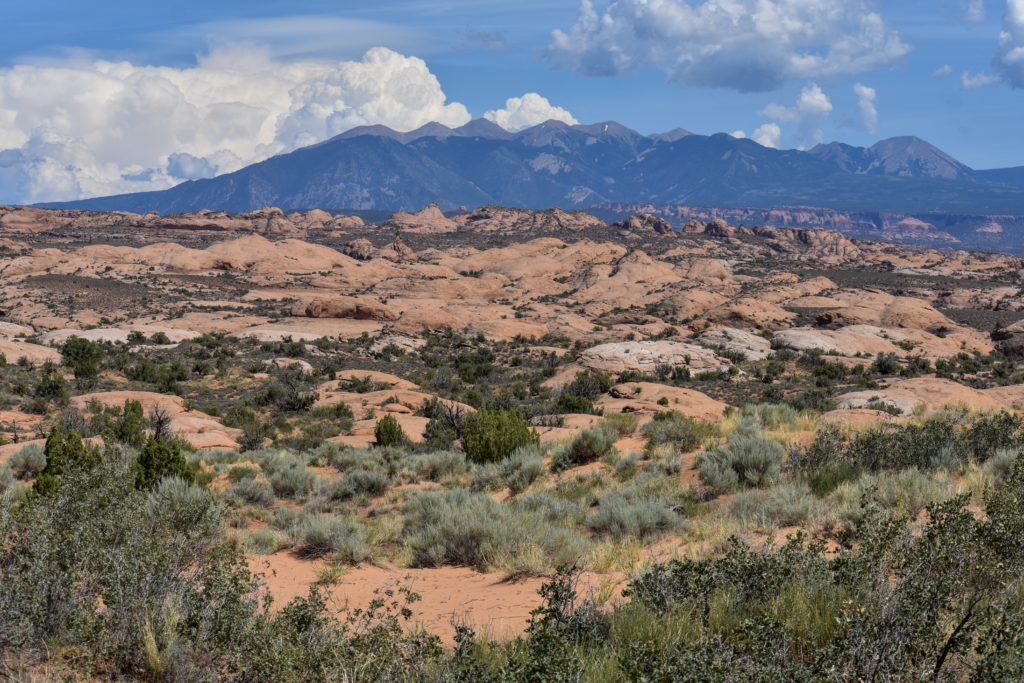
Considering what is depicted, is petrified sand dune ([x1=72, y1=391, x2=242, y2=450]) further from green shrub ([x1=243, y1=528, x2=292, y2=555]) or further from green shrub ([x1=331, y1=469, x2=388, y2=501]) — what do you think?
green shrub ([x1=243, y1=528, x2=292, y2=555])

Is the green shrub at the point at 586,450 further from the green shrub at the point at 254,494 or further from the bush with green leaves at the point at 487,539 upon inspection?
the green shrub at the point at 254,494

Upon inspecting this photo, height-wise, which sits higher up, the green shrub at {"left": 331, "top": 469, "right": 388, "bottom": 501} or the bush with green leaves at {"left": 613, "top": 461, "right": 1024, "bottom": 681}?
the bush with green leaves at {"left": 613, "top": 461, "right": 1024, "bottom": 681}

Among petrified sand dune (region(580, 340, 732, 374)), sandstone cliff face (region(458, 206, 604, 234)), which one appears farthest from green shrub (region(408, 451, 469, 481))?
sandstone cliff face (region(458, 206, 604, 234))

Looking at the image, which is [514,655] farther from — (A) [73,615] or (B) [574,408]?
(B) [574,408]

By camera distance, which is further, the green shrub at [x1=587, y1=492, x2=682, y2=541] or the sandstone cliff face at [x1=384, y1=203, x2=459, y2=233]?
the sandstone cliff face at [x1=384, y1=203, x2=459, y2=233]

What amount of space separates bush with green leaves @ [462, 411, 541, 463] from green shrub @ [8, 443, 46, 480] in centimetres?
824

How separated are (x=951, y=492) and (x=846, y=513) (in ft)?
4.37

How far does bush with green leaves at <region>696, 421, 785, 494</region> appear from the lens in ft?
33.8

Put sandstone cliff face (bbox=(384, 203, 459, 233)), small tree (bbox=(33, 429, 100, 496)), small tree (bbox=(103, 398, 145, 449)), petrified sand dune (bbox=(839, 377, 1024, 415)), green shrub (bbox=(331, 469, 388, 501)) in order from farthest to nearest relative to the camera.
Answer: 1. sandstone cliff face (bbox=(384, 203, 459, 233))
2. petrified sand dune (bbox=(839, 377, 1024, 415))
3. small tree (bbox=(103, 398, 145, 449))
4. green shrub (bbox=(331, 469, 388, 501))
5. small tree (bbox=(33, 429, 100, 496))

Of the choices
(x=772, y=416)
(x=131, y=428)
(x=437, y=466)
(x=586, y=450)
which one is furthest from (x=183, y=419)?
(x=772, y=416)

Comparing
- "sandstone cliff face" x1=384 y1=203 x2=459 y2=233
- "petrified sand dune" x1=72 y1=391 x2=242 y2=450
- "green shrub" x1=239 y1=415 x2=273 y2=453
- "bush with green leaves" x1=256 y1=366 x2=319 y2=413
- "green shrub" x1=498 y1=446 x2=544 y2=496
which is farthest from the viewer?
"sandstone cliff face" x1=384 y1=203 x2=459 y2=233

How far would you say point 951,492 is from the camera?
314 inches

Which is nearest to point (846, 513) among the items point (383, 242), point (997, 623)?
point (997, 623)

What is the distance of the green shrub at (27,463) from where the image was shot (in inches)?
523
